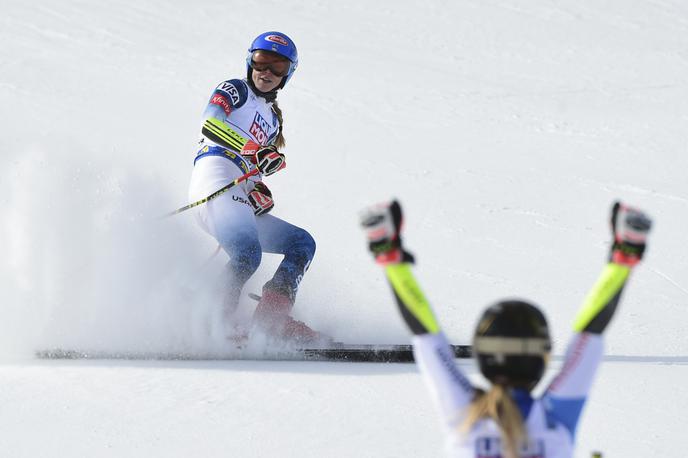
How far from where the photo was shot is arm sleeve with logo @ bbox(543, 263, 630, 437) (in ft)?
8.05

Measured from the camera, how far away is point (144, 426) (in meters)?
4.70

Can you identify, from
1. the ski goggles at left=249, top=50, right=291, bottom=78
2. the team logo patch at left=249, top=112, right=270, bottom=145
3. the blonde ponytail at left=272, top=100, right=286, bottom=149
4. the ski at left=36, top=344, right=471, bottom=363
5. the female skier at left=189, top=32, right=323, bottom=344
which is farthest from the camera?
the blonde ponytail at left=272, top=100, right=286, bottom=149

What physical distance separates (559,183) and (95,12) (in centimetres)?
1041

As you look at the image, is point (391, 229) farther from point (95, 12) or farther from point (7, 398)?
point (95, 12)

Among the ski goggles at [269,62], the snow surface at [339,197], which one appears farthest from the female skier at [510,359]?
the ski goggles at [269,62]

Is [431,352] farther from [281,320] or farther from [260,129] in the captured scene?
[260,129]

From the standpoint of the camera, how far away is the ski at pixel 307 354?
20.0 feet

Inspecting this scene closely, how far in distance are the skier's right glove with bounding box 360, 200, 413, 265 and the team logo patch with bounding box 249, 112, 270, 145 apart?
14.3 ft

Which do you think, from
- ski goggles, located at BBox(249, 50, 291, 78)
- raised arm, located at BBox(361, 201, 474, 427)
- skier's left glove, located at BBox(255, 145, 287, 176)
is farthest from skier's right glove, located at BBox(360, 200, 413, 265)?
ski goggles, located at BBox(249, 50, 291, 78)

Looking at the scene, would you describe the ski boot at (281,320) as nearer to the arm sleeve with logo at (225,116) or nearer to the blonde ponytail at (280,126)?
the arm sleeve with logo at (225,116)

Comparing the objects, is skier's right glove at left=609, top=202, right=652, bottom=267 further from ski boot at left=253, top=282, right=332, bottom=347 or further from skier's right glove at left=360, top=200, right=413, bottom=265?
ski boot at left=253, top=282, right=332, bottom=347

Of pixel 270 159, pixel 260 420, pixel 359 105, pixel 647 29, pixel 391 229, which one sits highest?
pixel 647 29

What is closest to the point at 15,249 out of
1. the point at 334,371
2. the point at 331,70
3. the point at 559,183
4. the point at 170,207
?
the point at 170,207

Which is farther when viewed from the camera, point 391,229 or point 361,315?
point 361,315
